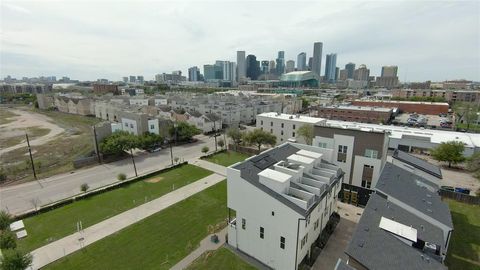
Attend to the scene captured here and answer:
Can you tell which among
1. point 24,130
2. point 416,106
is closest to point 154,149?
point 24,130

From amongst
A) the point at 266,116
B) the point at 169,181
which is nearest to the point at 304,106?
the point at 266,116

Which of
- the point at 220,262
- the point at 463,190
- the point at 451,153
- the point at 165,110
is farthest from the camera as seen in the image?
the point at 165,110

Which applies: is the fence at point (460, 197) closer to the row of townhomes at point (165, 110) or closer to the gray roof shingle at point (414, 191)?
the gray roof shingle at point (414, 191)

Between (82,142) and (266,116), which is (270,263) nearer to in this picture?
(266,116)

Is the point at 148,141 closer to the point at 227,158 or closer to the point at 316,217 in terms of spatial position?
the point at 227,158

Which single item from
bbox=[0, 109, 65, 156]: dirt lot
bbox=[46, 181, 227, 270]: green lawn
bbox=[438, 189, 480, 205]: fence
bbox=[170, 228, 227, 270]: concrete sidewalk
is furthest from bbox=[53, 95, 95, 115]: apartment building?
bbox=[438, 189, 480, 205]: fence

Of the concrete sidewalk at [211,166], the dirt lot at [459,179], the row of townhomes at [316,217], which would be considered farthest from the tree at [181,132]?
the dirt lot at [459,179]
